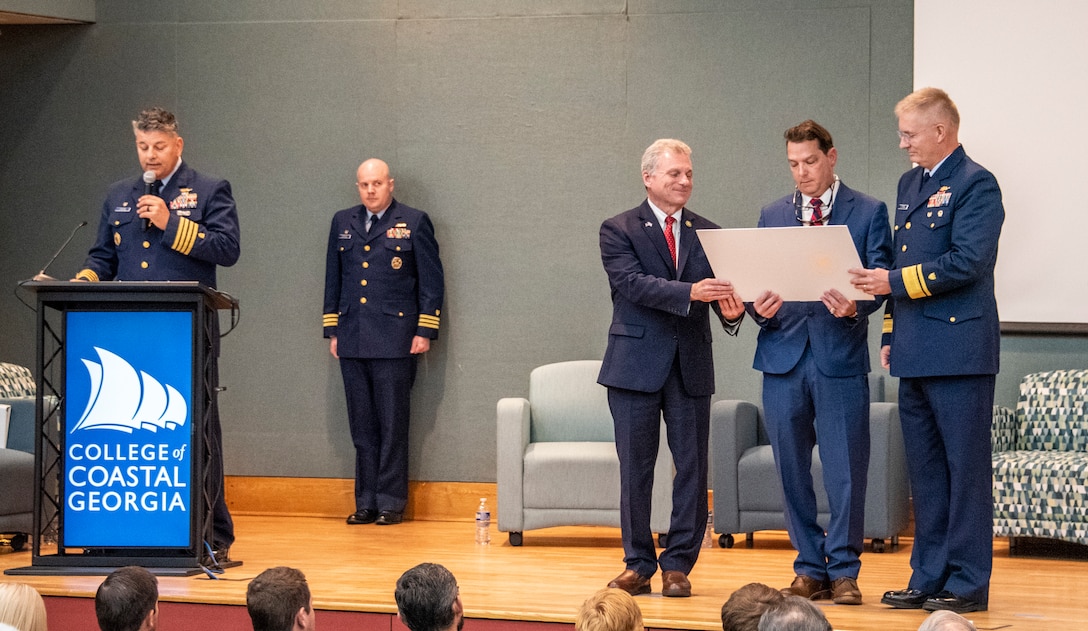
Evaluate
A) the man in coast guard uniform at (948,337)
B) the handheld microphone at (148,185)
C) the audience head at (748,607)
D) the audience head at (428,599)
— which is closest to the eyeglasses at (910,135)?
the man in coast guard uniform at (948,337)

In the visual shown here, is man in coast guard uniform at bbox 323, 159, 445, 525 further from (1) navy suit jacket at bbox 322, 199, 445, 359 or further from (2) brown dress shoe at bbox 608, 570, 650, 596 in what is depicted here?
(2) brown dress shoe at bbox 608, 570, 650, 596

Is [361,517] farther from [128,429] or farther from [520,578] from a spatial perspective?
[128,429]

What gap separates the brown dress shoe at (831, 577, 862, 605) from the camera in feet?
14.3

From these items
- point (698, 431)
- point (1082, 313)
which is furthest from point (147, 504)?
point (1082, 313)

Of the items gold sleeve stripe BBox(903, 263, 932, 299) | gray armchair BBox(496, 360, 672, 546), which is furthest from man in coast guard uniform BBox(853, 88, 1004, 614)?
gray armchair BBox(496, 360, 672, 546)

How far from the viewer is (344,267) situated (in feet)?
24.1

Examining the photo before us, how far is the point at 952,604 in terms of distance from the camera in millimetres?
4215

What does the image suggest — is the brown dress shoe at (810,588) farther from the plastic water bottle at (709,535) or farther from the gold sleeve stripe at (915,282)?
the plastic water bottle at (709,535)

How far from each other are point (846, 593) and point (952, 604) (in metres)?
0.33

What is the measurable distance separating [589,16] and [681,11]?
492 mm

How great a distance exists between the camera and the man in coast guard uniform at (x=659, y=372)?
15.0ft

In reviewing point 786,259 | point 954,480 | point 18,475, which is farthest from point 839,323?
point 18,475

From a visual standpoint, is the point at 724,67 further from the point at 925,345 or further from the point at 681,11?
the point at 925,345

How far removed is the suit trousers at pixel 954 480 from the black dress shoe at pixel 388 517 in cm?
348
